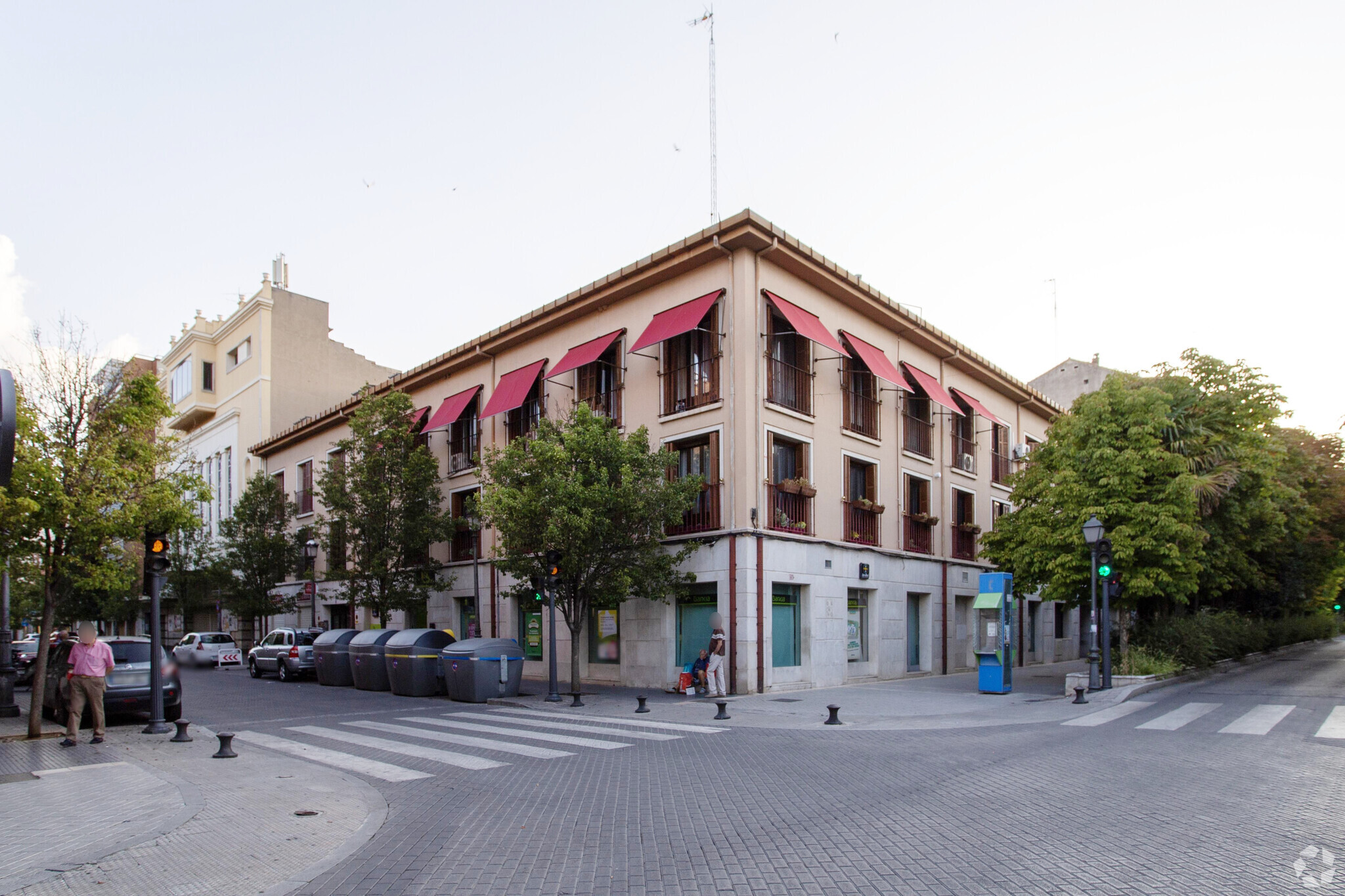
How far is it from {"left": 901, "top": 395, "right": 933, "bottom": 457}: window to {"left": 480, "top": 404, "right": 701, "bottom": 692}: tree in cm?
866

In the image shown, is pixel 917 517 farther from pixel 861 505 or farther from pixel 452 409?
pixel 452 409

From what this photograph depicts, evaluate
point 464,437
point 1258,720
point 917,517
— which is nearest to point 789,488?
point 917,517

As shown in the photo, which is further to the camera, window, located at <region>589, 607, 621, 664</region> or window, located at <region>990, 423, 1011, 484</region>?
window, located at <region>990, 423, 1011, 484</region>

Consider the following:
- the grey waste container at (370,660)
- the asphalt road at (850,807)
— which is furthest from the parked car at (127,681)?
the grey waste container at (370,660)

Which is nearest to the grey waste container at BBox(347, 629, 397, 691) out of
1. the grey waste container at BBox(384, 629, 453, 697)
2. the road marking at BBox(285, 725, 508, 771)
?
the grey waste container at BBox(384, 629, 453, 697)

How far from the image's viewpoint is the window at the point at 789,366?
67.2ft

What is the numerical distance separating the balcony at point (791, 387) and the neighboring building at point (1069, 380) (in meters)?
25.3

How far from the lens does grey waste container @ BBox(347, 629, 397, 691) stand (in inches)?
891

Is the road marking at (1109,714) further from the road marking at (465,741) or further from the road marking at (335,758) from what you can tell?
the road marking at (335,758)

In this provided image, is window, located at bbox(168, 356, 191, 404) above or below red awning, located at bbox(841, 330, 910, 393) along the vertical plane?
above

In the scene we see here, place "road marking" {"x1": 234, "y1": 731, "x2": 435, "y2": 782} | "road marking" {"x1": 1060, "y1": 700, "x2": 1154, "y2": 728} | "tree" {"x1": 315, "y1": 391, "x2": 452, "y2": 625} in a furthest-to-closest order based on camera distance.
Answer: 1. "tree" {"x1": 315, "y1": 391, "x2": 452, "y2": 625}
2. "road marking" {"x1": 1060, "y1": 700, "x2": 1154, "y2": 728}
3. "road marking" {"x1": 234, "y1": 731, "x2": 435, "y2": 782}

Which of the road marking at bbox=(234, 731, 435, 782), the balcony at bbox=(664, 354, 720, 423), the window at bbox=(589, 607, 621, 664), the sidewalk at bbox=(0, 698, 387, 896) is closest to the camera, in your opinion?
the sidewalk at bbox=(0, 698, 387, 896)

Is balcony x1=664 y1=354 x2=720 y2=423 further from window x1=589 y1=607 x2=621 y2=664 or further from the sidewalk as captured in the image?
the sidewalk

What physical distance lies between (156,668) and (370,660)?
9.75m
